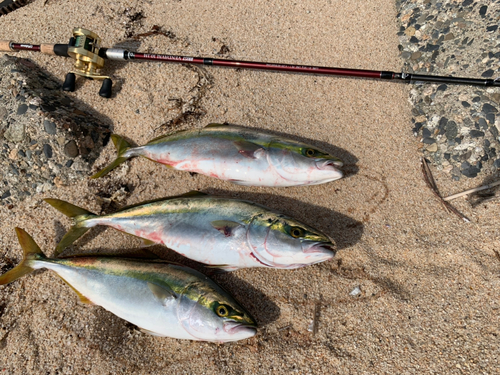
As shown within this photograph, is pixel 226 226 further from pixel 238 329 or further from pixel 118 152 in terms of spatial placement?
pixel 118 152

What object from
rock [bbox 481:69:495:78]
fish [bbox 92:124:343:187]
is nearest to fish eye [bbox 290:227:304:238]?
fish [bbox 92:124:343:187]

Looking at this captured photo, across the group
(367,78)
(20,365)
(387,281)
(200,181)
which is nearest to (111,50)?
(200,181)

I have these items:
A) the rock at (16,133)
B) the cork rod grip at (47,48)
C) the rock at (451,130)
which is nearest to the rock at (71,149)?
the rock at (16,133)

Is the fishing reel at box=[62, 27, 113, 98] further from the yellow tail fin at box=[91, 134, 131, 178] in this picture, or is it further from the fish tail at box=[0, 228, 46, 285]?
the fish tail at box=[0, 228, 46, 285]

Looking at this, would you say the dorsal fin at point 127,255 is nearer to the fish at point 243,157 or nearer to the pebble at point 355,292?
the fish at point 243,157

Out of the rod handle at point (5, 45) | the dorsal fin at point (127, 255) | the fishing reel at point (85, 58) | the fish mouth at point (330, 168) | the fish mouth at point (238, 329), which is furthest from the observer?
the rod handle at point (5, 45)

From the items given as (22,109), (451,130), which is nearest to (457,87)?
(451,130)

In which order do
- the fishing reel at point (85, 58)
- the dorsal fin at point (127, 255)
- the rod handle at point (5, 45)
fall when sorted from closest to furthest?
the dorsal fin at point (127, 255), the fishing reel at point (85, 58), the rod handle at point (5, 45)
